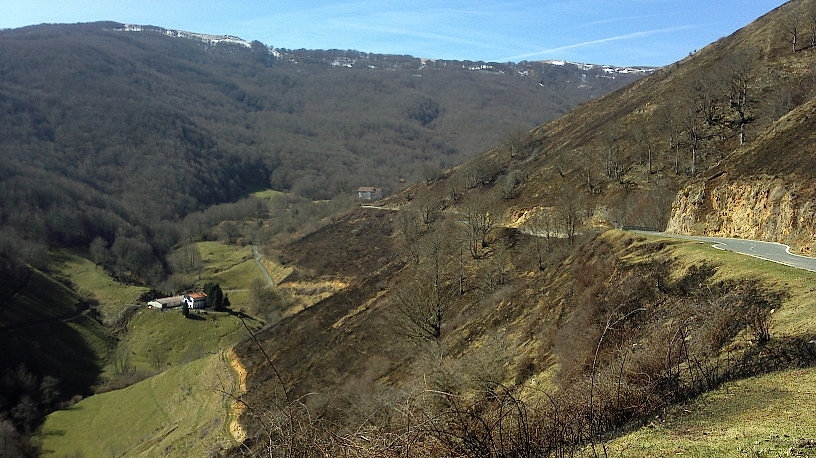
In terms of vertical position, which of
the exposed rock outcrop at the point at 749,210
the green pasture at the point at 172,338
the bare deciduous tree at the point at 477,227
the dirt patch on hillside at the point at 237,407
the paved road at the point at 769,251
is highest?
the exposed rock outcrop at the point at 749,210

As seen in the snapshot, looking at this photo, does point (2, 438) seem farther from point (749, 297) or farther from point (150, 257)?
point (150, 257)

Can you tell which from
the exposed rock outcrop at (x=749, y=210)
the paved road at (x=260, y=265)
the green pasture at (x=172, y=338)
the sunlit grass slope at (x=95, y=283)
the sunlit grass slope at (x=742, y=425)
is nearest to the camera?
the sunlit grass slope at (x=742, y=425)

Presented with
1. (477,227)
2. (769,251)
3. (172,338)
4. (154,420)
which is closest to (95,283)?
(172,338)

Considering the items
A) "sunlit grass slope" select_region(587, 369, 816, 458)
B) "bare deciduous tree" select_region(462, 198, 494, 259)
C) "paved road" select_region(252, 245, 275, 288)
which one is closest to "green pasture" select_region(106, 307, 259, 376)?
"paved road" select_region(252, 245, 275, 288)

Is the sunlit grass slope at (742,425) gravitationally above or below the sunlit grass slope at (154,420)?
above

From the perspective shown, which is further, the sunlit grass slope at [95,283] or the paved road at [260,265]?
the sunlit grass slope at [95,283]

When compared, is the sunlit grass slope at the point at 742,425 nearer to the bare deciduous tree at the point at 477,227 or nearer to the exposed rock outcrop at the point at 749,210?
the exposed rock outcrop at the point at 749,210

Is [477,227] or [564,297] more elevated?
[477,227]

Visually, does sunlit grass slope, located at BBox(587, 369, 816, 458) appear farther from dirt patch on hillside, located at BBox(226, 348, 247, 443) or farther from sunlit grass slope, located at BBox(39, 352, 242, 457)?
sunlit grass slope, located at BBox(39, 352, 242, 457)

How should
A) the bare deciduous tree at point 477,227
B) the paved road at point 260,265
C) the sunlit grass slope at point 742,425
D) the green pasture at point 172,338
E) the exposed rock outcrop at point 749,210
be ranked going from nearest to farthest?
the sunlit grass slope at point 742,425 → the exposed rock outcrop at point 749,210 → the bare deciduous tree at point 477,227 → the green pasture at point 172,338 → the paved road at point 260,265

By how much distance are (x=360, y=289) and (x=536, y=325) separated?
40.1m

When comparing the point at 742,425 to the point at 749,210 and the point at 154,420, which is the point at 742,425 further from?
the point at 154,420

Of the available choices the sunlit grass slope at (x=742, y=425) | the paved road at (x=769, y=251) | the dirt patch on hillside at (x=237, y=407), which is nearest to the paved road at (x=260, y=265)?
the dirt patch on hillside at (x=237, y=407)

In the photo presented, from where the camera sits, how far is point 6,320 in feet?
293
